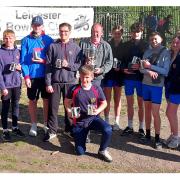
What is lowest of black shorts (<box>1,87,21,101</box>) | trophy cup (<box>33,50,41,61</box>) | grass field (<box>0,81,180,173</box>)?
grass field (<box>0,81,180,173</box>)

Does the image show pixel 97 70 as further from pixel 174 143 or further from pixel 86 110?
pixel 174 143

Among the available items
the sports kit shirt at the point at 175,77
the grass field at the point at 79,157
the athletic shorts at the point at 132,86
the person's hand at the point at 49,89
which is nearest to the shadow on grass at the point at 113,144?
the grass field at the point at 79,157

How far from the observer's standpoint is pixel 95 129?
6367mm

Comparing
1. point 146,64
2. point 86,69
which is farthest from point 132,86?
point 86,69

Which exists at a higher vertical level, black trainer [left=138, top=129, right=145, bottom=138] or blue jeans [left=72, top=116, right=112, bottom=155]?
blue jeans [left=72, top=116, right=112, bottom=155]

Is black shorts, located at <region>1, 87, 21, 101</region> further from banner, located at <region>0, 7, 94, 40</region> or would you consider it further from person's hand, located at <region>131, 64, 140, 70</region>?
banner, located at <region>0, 7, 94, 40</region>

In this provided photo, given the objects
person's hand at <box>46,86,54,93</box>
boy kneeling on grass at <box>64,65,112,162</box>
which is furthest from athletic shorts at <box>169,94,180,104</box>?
person's hand at <box>46,86,54,93</box>

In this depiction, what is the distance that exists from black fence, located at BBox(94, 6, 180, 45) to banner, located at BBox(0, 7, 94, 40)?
2945 millimetres

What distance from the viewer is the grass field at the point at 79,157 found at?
5.99 m

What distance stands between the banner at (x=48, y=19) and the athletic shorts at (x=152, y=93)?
6.01 meters

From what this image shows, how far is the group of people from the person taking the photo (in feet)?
21.0

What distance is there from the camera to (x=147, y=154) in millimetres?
6590

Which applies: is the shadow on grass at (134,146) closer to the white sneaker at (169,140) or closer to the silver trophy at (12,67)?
the white sneaker at (169,140)
